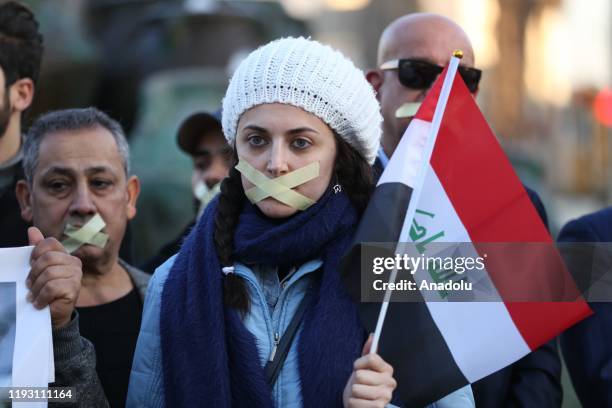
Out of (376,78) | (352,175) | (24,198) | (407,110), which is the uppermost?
(376,78)

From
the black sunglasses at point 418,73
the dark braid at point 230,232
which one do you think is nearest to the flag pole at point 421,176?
the dark braid at point 230,232

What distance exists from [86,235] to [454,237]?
4.66 feet

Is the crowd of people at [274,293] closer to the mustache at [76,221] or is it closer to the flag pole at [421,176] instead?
the flag pole at [421,176]

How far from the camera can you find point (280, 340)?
3238 millimetres

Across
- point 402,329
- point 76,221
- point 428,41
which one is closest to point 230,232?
point 402,329

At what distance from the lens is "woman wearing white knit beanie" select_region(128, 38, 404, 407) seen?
318cm

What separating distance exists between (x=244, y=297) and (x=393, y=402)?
539mm

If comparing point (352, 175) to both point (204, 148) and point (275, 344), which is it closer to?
point (275, 344)

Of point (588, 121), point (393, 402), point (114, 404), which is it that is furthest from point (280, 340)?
point (588, 121)

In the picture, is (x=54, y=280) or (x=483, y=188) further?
(x=483, y=188)

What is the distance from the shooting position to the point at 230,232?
3.42m

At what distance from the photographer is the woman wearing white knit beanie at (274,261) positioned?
3180mm

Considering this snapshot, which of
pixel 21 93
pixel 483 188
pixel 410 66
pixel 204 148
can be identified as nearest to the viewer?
pixel 483 188

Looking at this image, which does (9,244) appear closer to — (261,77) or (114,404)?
(114,404)
